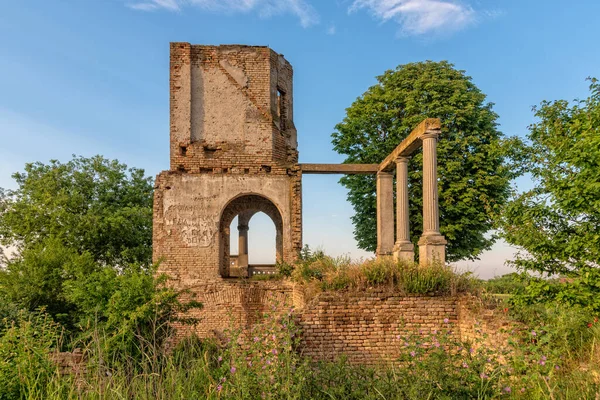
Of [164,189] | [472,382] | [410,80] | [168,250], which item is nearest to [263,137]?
[164,189]

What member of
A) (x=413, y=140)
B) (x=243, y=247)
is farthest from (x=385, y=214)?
(x=243, y=247)

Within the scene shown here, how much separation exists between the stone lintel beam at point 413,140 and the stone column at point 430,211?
0.38ft

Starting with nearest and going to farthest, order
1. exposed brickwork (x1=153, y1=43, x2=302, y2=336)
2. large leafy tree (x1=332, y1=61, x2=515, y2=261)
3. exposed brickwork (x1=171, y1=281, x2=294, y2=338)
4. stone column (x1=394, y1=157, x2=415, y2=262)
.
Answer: stone column (x1=394, y1=157, x2=415, y2=262)
exposed brickwork (x1=171, y1=281, x2=294, y2=338)
exposed brickwork (x1=153, y1=43, x2=302, y2=336)
large leafy tree (x1=332, y1=61, x2=515, y2=261)

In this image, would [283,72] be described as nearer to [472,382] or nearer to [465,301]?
[465,301]

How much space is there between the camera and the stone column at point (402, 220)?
1313cm

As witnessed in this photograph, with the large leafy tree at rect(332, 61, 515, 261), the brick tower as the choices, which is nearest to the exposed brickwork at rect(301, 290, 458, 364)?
the brick tower

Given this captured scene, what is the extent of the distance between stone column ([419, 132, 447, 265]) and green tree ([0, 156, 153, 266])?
44.8 feet

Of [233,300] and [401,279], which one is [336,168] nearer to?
[233,300]

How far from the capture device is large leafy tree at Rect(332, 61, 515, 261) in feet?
56.7

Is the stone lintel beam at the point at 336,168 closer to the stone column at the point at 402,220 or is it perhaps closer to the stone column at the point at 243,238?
the stone column at the point at 402,220

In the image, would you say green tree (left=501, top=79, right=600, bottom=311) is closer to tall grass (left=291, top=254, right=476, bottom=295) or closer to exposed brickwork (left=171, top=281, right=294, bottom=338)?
tall grass (left=291, top=254, right=476, bottom=295)

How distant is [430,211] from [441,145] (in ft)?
22.7

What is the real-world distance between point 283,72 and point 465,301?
11.5 metres

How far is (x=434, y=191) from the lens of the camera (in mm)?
11375
